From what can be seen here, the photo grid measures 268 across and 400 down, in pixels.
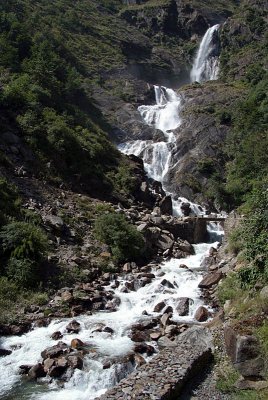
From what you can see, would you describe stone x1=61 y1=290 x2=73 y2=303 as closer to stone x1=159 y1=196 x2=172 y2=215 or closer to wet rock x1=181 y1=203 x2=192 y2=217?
stone x1=159 y1=196 x2=172 y2=215

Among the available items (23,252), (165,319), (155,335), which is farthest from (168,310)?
(23,252)

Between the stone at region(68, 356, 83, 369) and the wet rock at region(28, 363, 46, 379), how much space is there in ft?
3.01

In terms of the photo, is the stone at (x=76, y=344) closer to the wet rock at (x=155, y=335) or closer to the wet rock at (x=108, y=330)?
the wet rock at (x=108, y=330)

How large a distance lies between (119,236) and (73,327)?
942cm

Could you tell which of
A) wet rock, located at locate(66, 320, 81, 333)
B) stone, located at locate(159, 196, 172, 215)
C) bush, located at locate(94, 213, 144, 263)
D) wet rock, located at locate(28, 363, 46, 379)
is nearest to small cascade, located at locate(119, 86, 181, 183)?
stone, located at locate(159, 196, 172, 215)

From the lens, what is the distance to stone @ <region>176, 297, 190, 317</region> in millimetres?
18328

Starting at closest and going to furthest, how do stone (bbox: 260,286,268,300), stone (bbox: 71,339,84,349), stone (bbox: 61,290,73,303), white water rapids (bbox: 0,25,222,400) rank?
white water rapids (bbox: 0,25,222,400) → stone (bbox: 260,286,268,300) → stone (bbox: 71,339,84,349) → stone (bbox: 61,290,73,303)

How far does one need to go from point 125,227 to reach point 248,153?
1837cm

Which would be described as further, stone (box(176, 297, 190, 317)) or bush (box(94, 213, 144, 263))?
bush (box(94, 213, 144, 263))

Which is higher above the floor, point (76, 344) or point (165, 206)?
point (165, 206)

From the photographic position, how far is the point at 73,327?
16703mm

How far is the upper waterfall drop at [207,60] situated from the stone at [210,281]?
6548 cm

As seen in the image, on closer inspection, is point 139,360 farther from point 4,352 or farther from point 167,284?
point 167,284

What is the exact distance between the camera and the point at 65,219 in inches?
1054
